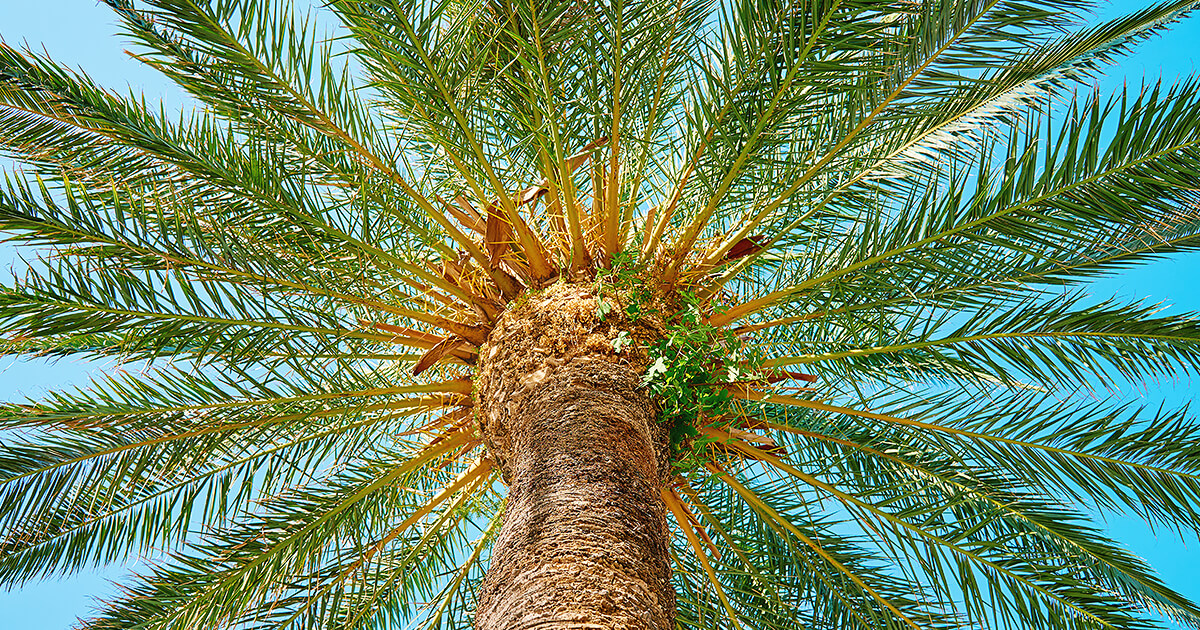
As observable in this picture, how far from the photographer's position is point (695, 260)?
5719 mm

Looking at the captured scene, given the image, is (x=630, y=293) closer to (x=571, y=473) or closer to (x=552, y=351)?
(x=552, y=351)

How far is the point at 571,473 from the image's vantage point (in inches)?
155

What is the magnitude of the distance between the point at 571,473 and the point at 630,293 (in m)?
1.40

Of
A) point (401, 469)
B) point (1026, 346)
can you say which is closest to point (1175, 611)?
point (1026, 346)

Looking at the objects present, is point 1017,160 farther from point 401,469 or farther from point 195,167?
point 195,167

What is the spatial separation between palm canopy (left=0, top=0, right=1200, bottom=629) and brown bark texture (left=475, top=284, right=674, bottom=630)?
0.34 m

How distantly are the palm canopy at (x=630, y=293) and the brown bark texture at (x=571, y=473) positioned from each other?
0.34 meters

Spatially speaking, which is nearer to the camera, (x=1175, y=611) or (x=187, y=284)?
(x=187, y=284)

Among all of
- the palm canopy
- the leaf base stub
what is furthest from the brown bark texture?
the palm canopy

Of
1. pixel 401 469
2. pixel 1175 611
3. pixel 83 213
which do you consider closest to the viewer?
pixel 83 213

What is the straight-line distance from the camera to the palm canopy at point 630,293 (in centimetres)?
485

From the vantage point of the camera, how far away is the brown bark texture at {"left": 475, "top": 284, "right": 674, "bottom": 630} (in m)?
3.33

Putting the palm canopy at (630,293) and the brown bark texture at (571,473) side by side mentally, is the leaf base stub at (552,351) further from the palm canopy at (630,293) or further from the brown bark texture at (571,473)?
the palm canopy at (630,293)

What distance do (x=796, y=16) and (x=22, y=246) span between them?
3889 mm
